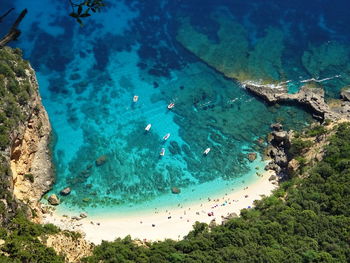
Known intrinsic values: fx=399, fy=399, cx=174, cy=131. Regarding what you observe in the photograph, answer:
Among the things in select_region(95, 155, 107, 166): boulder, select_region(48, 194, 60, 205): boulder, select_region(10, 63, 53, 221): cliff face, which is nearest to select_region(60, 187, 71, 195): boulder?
select_region(48, 194, 60, 205): boulder

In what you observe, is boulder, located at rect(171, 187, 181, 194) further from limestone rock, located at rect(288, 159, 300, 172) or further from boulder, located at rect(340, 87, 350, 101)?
boulder, located at rect(340, 87, 350, 101)

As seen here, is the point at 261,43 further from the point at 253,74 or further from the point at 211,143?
the point at 211,143

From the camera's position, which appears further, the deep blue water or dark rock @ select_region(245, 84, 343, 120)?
dark rock @ select_region(245, 84, 343, 120)

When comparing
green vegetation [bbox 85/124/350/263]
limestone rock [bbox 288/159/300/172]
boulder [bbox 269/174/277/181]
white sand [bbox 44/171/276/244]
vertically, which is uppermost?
limestone rock [bbox 288/159/300/172]

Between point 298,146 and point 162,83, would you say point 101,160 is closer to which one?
point 162,83

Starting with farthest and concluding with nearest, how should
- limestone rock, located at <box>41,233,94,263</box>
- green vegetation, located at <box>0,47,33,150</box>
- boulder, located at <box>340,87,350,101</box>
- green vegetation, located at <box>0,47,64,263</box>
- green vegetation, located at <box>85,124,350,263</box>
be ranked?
1. boulder, located at <box>340,87,350,101</box>
2. green vegetation, located at <box>0,47,33,150</box>
3. green vegetation, located at <box>85,124,350,263</box>
4. limestone rock, located at <box>41,233,94,263</box>
5. green vegetation, located at <box>0,47,64,263</box>

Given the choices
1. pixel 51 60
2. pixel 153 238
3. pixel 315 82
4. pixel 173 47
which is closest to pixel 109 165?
pixel 153 238
